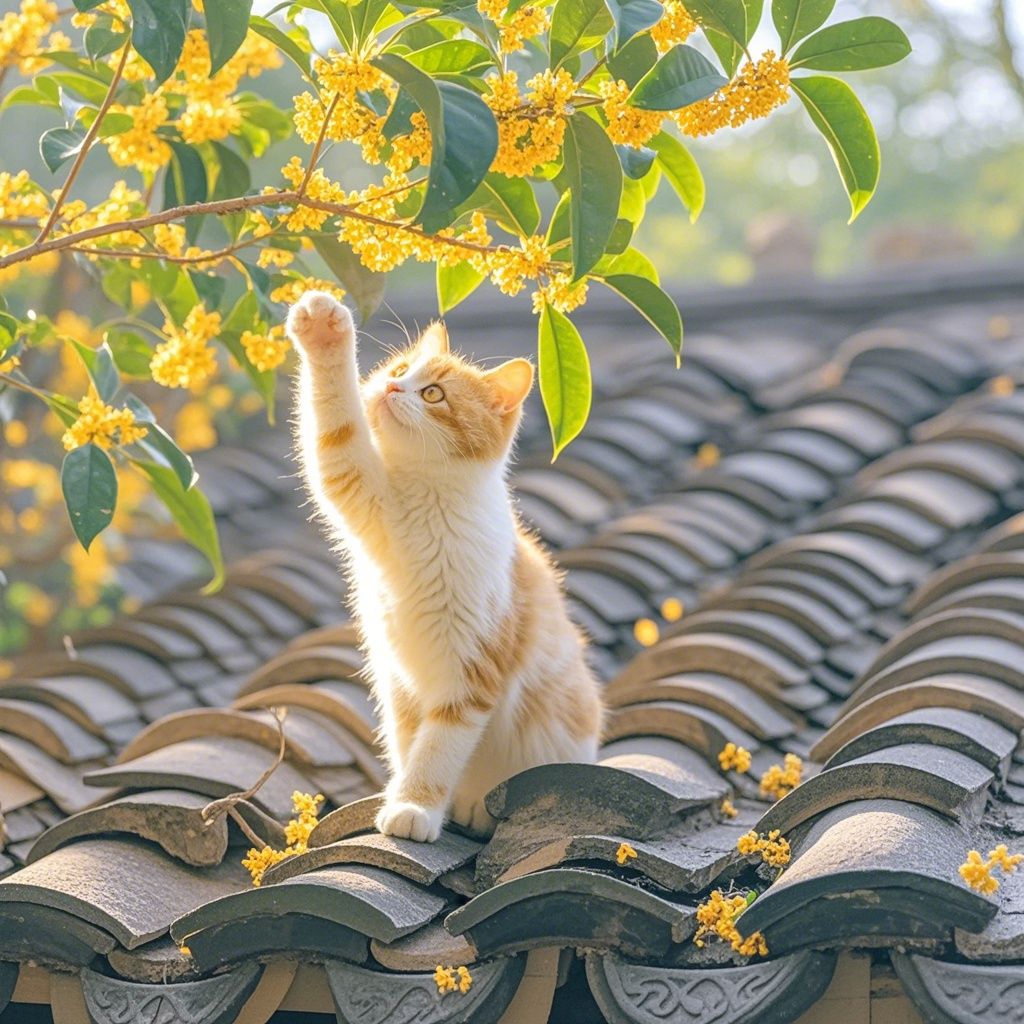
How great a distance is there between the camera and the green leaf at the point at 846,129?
5.47 ft

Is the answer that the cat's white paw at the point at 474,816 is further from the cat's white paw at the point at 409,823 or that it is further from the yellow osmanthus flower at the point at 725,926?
the yellow osmanthus flower at the point at 725,926

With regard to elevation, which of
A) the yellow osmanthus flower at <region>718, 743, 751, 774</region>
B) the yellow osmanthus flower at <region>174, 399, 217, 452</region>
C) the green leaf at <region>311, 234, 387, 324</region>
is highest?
the green leaf at <region>311, 234, 387, 324</region>

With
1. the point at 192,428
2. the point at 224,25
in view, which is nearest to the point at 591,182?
the point at 224,25

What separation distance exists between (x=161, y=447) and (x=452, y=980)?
0.91 metres

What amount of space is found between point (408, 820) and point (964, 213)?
2213cm

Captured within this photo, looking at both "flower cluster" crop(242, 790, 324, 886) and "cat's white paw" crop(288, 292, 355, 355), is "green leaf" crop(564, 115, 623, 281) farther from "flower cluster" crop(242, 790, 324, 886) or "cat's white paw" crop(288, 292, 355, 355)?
"flower cluster" crop(242, 790, 324, 886)

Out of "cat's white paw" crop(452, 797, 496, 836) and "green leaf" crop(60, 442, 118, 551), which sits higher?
"green leaf" crop(60, 442, 118, 551)

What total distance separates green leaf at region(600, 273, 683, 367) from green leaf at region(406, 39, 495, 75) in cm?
32

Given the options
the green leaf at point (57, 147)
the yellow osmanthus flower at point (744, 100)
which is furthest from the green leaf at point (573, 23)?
the green leaf at point (57, 147)

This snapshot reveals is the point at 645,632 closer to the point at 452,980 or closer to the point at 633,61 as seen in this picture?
the point at 452,980

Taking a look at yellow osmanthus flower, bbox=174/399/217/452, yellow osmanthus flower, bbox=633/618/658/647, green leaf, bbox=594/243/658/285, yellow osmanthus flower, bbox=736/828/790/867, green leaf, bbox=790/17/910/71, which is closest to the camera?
green leaf, bbox=790/17/910/71

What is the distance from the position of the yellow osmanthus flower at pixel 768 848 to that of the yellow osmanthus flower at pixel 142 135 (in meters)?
1.36

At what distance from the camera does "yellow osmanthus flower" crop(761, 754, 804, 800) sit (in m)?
2.09

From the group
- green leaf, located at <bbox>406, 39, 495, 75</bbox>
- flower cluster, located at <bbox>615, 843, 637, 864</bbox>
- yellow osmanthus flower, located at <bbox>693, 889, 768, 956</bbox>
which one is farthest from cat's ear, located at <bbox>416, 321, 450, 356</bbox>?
yellow osmanthus flower, located at <bbox>693, 889, 768, 956</bbox>
